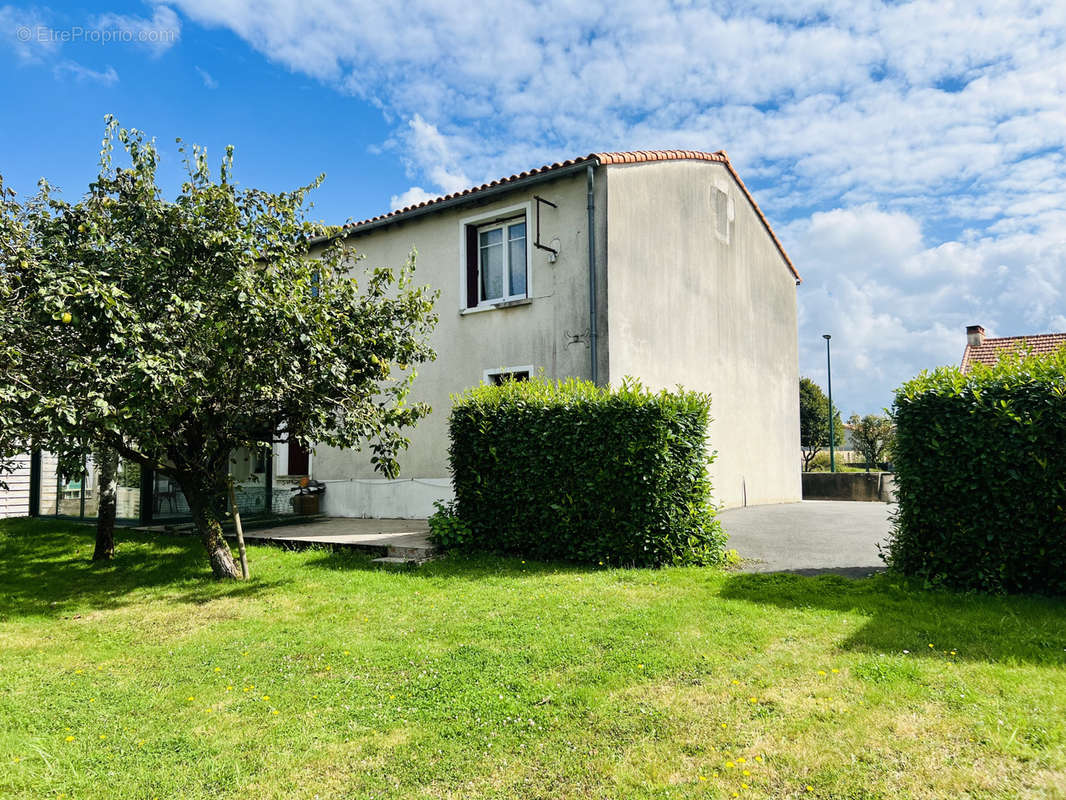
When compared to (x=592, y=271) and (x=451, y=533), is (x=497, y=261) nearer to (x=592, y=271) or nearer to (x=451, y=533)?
(x=592, y=271)

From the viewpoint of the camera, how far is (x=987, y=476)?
6.57 metres

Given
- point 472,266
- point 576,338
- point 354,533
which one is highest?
point 472,266

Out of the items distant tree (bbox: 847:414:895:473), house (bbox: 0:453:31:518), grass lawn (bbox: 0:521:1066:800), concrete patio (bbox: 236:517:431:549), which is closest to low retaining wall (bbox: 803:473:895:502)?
distant tree (bbox: 847:414:895:473)

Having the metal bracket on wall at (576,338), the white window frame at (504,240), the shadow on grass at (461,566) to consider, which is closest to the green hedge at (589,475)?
the shadow on grass at (461,566)

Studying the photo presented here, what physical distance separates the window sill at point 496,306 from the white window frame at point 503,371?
1.20m

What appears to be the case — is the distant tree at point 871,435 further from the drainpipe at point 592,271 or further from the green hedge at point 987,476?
the green hedge at point 987,476

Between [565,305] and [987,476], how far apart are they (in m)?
7.24

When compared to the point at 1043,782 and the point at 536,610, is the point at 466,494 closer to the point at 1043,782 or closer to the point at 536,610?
the point at 536,610

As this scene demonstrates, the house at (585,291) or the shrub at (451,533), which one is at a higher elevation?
the house at (585,291)

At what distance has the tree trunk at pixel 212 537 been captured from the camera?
8.93 m

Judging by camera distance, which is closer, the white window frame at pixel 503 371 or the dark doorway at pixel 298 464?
the white window frame at pixel 503 371

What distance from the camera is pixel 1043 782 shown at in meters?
3.15

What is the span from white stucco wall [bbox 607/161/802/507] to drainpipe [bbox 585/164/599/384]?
0.29m

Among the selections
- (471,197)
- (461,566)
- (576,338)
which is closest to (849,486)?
(576,338)
